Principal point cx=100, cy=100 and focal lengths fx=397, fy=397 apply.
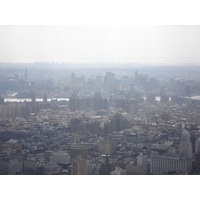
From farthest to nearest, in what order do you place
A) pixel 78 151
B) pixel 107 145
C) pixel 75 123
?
pixel 75 123 → pixel 107 145 → pixel 78 151

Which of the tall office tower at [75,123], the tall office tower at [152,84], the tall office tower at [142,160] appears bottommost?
the tall office tower at [142,160]

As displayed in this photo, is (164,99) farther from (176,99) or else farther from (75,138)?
(75,138)

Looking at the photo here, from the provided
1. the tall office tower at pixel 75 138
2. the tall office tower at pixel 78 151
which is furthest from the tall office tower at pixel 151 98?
the tall office tower at pixel 78 151

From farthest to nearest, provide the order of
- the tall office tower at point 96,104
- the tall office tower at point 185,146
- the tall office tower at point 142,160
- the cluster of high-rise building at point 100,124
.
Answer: the tall office tower at point 96,104 < the tall office tower at point 185,146 < the cluster of high-rise building at point 100,124 < the tall office tower at point 142,160

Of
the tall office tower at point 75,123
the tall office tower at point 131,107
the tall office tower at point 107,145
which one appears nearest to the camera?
the tall office tower at point 107,145

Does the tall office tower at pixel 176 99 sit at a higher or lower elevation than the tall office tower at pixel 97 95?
lower

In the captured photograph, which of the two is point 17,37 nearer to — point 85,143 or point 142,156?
point 85,143

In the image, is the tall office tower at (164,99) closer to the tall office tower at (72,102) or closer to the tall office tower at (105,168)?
the tall office tower at (72,102)

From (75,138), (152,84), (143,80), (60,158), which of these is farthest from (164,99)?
(60,158)
